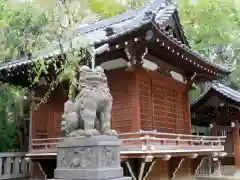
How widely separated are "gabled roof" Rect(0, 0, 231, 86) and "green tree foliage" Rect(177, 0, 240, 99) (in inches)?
267

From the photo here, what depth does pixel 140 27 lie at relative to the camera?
8445mm

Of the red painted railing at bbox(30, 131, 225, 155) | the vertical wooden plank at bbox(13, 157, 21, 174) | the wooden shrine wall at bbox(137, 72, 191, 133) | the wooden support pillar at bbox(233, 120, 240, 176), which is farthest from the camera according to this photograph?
the wooden support pillar at bbox(233, 120, 240, 176)

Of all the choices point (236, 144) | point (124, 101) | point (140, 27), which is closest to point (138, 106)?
point (124, 101)

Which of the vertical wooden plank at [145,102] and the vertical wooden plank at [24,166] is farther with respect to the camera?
the vertical wooden plank at [24,166]

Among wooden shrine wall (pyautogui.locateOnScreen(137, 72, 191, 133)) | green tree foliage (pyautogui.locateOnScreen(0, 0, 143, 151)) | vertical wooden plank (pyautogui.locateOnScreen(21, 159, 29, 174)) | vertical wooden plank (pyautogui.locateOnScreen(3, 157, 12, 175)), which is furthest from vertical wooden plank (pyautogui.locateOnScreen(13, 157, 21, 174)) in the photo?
wooden shrine wall (pyautogui.locateOnScreen(137, 72, 191, 133))

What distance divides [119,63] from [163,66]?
197cm

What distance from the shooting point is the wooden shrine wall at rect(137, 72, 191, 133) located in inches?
418

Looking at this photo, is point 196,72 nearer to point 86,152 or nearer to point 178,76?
point 178,76

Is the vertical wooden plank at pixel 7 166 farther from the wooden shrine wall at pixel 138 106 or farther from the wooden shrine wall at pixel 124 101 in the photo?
the wooden shrine wall at pixel 124 101

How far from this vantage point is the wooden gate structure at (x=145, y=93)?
29.6 ft

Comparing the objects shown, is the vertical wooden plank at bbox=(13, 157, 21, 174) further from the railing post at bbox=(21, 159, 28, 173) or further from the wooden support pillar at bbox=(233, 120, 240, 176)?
the wooden support pillar at bbox=(233, 120, 240, 176)

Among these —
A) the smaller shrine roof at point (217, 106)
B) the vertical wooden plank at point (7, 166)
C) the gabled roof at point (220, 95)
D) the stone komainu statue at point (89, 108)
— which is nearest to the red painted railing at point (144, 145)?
the vertical wooden plank at point (7, 166)

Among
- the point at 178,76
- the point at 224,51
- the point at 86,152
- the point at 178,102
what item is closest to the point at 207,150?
the point at 178,102

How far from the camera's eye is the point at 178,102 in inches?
508
